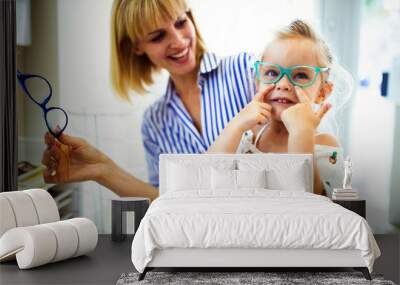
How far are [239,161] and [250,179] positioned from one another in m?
0.52

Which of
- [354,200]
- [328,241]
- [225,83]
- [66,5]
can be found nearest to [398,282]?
[328,241]

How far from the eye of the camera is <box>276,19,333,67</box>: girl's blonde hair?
24.5ft

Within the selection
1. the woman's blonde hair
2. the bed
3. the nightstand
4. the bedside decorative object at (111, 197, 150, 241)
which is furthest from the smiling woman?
the bed

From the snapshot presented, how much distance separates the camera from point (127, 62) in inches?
297

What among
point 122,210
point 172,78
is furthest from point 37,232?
point 172,78

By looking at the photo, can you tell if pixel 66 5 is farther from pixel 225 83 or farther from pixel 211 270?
pixel 211 270

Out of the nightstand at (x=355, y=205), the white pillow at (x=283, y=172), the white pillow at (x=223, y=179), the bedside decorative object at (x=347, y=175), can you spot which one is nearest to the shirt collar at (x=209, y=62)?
the white pillow at (x=283, y=172)

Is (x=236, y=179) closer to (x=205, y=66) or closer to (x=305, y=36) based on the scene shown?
(x=205, y=66)

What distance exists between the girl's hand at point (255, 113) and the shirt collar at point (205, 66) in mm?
542

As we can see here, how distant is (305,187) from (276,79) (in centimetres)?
120

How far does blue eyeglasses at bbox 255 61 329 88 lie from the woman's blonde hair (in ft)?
2.16

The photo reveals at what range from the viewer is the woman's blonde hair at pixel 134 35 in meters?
7.45

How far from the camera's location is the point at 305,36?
7.48 metres

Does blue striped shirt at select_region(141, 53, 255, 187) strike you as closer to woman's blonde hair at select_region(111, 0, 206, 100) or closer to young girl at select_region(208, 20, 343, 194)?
young girl at select_region(208, 20, 343, 194)
